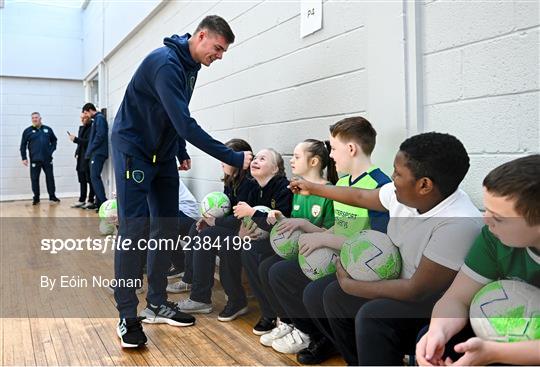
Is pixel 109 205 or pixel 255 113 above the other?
pixel 255 113

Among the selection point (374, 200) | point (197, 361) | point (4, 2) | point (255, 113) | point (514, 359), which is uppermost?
point (4, 2)

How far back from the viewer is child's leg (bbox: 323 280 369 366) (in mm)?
1683

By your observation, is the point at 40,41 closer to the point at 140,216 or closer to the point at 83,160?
the point at 83,160

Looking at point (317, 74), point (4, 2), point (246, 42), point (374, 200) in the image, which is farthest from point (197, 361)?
point (4, 2)

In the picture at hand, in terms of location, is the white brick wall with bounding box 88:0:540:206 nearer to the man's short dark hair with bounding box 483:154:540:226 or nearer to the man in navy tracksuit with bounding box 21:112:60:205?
the man's short dark hair with bounding box 483:154:540:226

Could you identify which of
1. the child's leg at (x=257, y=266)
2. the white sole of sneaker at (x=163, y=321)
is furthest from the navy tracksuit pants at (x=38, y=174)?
the child's leg at (x=257, y=266)

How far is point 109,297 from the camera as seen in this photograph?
10.6 feet

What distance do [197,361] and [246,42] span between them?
7.09ft

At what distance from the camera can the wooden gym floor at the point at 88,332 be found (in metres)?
2.19

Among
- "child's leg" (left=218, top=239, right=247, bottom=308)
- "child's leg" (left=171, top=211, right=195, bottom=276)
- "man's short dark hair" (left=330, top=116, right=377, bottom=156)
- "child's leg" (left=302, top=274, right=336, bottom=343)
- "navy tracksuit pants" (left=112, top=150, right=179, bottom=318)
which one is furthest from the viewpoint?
"child's leg" (left=171, top=211, right=195, bottom=276)

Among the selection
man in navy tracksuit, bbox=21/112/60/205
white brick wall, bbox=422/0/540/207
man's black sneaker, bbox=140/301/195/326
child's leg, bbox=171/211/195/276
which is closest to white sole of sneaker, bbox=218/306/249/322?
man's black sneaker, bbox=140/301/195/326

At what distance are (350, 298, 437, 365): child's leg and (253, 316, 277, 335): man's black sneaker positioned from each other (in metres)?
1.04

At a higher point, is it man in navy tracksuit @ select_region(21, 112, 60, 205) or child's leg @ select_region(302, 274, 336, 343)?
man in navy tracksuit @ select_region(21, 112, 60, 205)

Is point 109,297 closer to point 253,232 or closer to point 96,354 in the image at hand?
point 96,354
